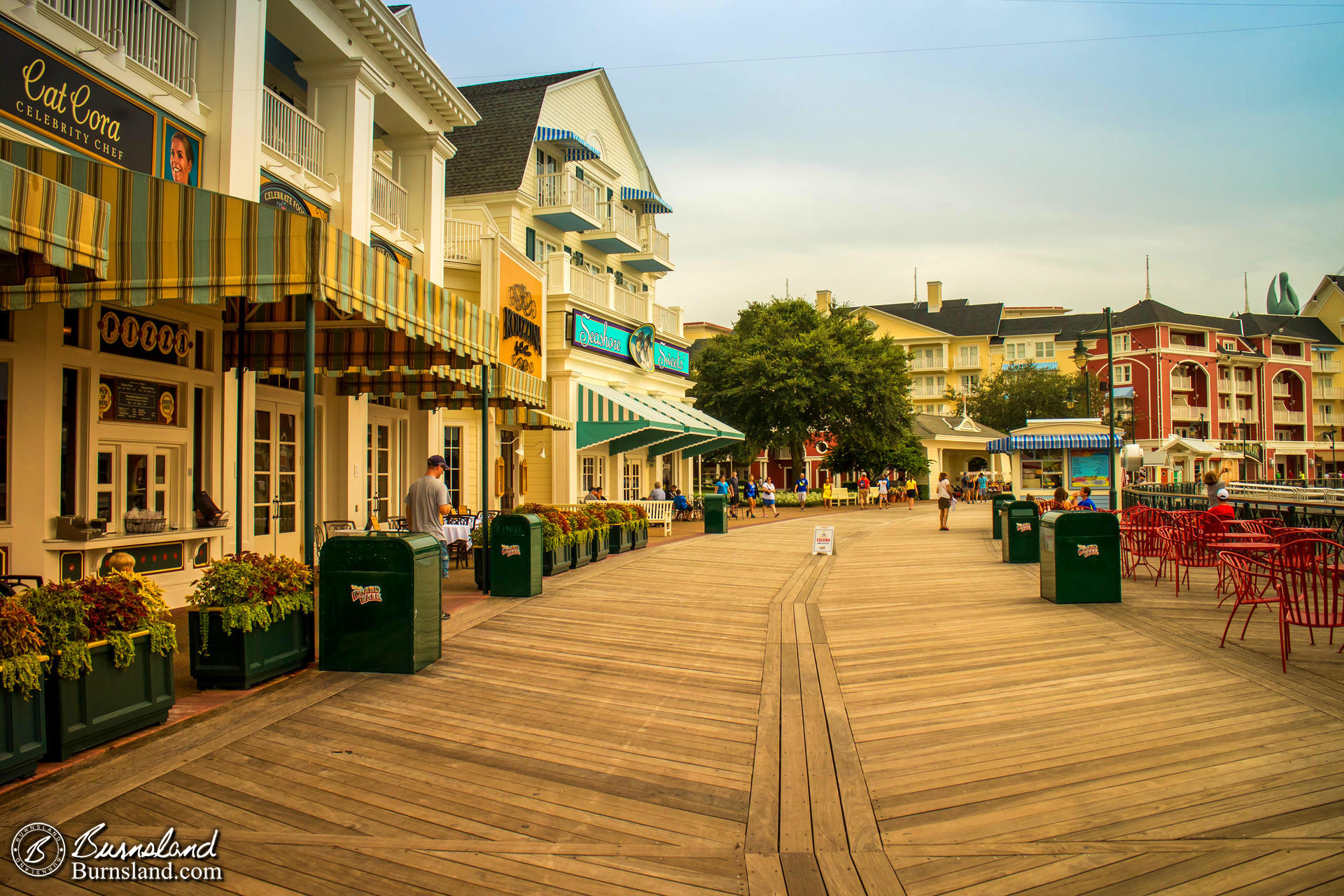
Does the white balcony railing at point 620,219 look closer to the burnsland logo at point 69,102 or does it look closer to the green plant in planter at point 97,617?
the burnsland logo at point 69,102

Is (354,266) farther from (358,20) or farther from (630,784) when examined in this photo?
(358,20)

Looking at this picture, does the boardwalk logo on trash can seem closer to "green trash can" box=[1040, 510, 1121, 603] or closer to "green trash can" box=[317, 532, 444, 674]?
"green trash can" box=[317, 532, 444, 674]

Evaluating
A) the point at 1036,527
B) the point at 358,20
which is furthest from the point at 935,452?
the point at 358,20

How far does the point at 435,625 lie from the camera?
668 centimetres

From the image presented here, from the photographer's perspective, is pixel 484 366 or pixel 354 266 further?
pixel 484 366

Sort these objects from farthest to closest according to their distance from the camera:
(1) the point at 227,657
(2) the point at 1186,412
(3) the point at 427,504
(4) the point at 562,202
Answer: (2) the point at 1186,412 → (4) the point at 562,202 → (3) the point at 427,504 → (1) the point at 227,657

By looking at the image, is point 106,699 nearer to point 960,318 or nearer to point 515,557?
point 515,557

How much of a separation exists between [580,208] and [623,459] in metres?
7.48

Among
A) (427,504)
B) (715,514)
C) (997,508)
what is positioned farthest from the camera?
(715,514)

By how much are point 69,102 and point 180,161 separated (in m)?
1.46

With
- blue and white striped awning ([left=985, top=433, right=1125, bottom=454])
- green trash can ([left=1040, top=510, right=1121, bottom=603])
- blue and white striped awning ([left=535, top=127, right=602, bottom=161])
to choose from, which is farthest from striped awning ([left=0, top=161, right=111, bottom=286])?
blue and white striped awning ([left=985, top=433, right=1125, bottom=454])

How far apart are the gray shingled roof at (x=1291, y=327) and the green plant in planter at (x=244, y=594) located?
288ft

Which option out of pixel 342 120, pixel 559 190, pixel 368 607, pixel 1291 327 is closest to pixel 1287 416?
pixel 1291 327

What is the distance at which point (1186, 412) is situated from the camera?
226 feet
